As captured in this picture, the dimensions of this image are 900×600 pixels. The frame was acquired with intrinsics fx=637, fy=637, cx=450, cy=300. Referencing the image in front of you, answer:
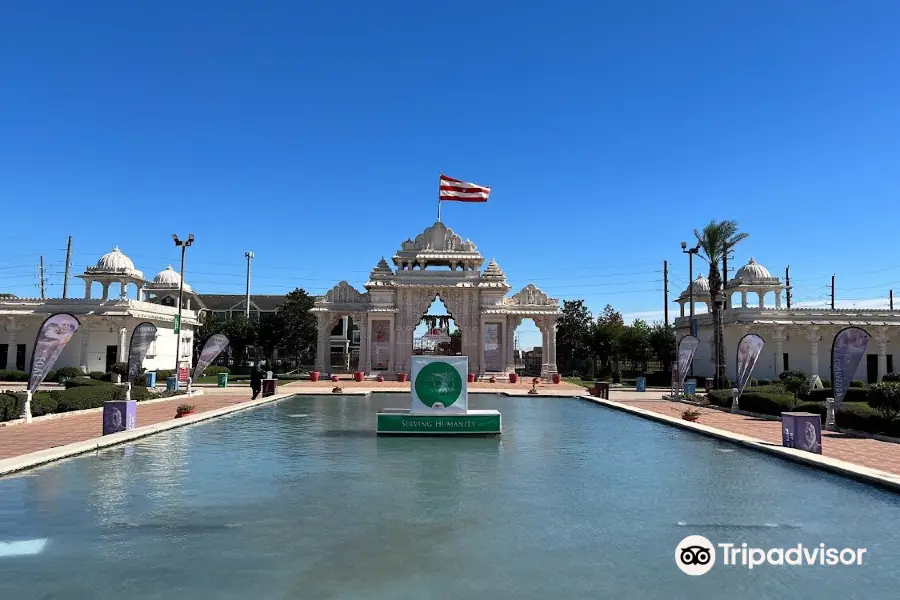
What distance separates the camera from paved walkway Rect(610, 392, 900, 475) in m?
14.6

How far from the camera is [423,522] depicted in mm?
9469

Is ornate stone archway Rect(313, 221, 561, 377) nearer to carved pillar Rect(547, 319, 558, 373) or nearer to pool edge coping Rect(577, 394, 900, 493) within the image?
carved pillar Rect(547, 319, 558, 373)

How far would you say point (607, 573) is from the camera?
7.49 metres

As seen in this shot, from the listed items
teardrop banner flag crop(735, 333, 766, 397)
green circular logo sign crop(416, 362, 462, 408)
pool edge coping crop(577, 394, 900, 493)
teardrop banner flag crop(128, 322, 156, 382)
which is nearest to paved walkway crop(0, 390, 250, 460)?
teardrop banner flag crop(128, 322, 156, 382)

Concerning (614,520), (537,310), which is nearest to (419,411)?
(614,520)

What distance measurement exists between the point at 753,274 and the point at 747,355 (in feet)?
89.1

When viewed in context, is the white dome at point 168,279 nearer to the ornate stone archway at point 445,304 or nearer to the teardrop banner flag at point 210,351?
the ornate stone archway at point 445,304

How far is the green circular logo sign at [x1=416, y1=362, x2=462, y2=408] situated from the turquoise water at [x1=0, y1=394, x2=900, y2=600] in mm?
2101

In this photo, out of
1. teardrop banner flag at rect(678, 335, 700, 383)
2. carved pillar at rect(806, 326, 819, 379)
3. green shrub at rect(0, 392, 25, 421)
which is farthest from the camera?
carved pillar at rect(806, 326, 819, 379)

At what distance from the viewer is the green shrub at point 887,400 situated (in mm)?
19172

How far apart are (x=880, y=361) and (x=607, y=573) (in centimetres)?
5303

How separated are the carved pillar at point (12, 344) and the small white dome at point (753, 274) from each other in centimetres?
5986

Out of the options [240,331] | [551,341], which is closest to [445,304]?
[551,341]

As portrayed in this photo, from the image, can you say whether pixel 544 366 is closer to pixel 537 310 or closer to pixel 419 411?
pixel 537 310
